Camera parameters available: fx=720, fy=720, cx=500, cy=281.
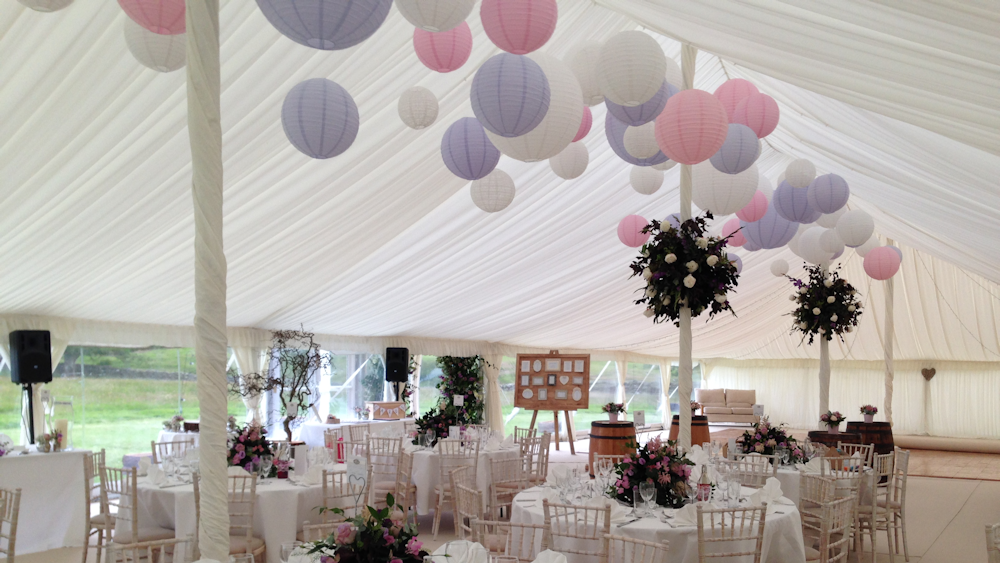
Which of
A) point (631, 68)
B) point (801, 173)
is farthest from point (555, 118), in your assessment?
point (801, 173)

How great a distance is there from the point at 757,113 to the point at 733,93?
29cm

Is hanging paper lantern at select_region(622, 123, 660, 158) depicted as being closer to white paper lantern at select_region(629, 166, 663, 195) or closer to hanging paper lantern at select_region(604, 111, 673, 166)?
hanging paper lantern at select_region(604, 111, 673, 166)

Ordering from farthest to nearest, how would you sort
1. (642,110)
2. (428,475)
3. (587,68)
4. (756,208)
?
(428,475), (756,208), (587,68), (642,110)

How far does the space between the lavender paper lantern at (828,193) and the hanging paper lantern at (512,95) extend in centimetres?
348

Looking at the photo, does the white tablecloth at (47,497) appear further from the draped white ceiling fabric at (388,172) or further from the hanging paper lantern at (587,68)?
the hanging paper lantern at (587,68)

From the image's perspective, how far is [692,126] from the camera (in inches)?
158

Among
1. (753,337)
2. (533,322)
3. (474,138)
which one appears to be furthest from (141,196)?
(753,337)

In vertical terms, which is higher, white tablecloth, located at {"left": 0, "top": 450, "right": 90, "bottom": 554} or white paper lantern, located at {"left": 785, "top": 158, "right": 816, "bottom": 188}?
white paper lantern, located at {"left": 785, "top": 158, "right": 816, "bottom": 188}

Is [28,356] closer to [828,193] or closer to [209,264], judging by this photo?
[209,264]

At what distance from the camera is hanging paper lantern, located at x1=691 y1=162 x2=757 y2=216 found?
5059mm

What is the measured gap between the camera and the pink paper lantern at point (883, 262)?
310 inches

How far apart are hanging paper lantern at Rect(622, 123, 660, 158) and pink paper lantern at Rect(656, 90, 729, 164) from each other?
57 centimetres

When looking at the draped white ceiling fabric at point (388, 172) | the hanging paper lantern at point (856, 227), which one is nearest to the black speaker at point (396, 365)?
the draped white ceiling fabric at point (388, 172)

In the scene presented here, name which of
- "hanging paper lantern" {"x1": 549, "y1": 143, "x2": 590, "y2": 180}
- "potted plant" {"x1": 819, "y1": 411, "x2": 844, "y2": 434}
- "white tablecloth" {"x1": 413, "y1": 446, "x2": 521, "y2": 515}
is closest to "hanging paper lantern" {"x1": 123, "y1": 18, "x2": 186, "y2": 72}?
"hanging paper lantern" {"x1": 549, "y1": 143, "x2": 590, "y2": 180}
